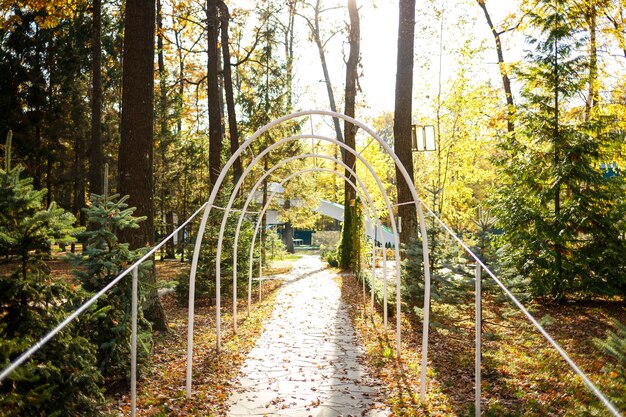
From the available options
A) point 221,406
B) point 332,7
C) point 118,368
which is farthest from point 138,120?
point 332,7

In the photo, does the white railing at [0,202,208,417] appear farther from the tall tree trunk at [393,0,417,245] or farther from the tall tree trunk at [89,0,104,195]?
the tall tree trunk at [89,0,104,195]

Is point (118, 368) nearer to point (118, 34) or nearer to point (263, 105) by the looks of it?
point (263, 105)

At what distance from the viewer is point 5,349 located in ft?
11.6

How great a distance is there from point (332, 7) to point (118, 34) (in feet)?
29.4

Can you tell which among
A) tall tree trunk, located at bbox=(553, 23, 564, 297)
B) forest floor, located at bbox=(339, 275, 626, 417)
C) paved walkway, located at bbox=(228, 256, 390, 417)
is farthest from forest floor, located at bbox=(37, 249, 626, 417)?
tall tree trunk, located at bbox=(553, 23, 564, 297)

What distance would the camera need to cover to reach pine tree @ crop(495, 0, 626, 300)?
1019cm

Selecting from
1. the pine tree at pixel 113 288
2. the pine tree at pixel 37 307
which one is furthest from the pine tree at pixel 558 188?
the pine tree at pixel 37 307

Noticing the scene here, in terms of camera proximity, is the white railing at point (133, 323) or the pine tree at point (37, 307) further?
the pine tree at point (37, 307)

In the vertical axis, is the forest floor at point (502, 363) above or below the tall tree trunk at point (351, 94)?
below

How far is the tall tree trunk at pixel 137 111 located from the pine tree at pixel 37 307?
10.8 feet


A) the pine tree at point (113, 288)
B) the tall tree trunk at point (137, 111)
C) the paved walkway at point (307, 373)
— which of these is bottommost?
the paved walkway at point (307, 373)

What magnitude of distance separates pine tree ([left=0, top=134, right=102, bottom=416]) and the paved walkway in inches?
63.6

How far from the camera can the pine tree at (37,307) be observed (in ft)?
13.1

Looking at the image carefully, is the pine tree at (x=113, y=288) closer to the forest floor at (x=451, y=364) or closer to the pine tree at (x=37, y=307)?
the forest floor at (x=451, y=364)
